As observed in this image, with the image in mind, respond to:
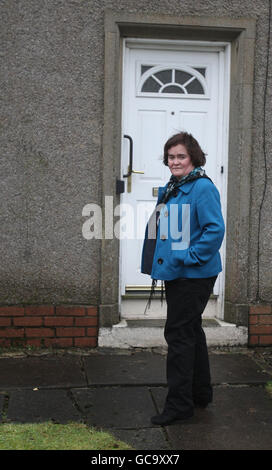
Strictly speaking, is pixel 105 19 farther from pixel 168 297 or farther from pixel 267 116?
pixel 168 297

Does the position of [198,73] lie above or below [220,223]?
above

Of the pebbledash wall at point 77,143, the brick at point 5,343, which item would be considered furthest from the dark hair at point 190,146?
the brick at point 5,343

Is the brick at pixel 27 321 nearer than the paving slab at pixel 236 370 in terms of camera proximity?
No

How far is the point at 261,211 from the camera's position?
5375 mm

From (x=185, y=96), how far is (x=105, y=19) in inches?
40.3

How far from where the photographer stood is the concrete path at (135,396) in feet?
11.7

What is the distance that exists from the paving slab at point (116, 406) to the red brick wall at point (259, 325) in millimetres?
1442

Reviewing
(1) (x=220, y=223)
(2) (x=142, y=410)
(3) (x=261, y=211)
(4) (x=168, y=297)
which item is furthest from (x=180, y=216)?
(3) (x=261, y=211)

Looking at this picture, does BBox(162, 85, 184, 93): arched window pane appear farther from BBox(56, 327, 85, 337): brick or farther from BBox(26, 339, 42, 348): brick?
BBox(26, 339, 42, 348): brick

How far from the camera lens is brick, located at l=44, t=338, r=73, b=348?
525cm

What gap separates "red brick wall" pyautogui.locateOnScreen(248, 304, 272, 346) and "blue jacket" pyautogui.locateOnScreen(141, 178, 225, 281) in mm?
1834

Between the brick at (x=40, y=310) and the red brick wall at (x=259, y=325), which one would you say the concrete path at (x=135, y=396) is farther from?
the brick at (x=40, y=310)
